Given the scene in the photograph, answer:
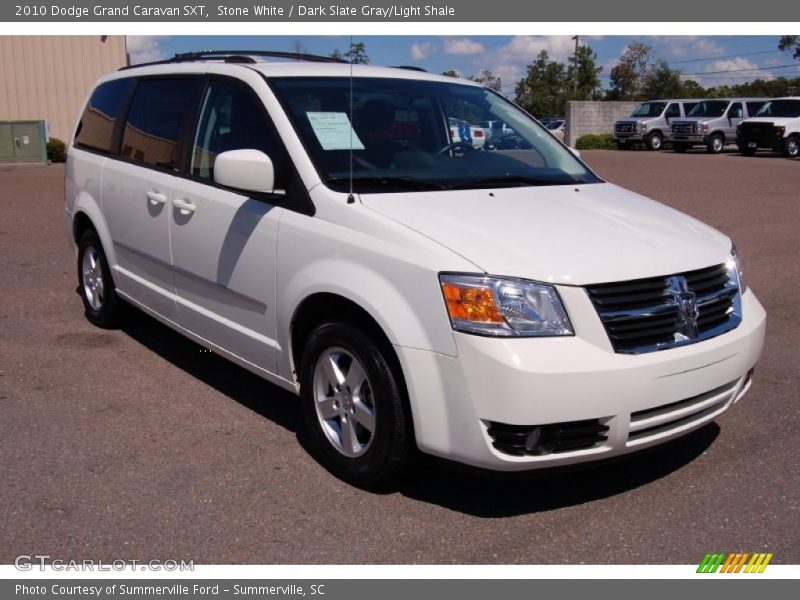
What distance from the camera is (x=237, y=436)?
462 cm

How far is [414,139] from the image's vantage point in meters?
4.70

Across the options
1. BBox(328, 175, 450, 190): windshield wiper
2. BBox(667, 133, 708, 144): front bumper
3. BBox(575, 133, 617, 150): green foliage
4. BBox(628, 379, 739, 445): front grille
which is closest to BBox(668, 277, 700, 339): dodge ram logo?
BBox(628, 379, 739, 445): front grille

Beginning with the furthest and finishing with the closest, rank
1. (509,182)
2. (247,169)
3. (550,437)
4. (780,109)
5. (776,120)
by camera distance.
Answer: (780,109) < (776,120) < (509,182) < (247,169) < (550,437)

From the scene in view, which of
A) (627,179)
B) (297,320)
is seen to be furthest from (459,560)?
(627,179)

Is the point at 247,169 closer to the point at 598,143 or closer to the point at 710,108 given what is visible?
the point at 710,108

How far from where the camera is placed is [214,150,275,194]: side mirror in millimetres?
4160

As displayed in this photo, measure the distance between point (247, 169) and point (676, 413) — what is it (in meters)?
2.26

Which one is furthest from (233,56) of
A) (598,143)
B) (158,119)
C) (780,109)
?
(598,143)

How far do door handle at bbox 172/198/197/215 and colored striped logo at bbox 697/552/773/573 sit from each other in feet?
10.4

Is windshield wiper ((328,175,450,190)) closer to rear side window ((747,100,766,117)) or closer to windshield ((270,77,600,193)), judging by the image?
windshield ((270,77,600,193))

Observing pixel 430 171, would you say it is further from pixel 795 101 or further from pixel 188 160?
pixel 795 101

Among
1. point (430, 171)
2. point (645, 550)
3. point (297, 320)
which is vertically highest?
point (430, 171)

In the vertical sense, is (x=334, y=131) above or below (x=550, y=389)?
above

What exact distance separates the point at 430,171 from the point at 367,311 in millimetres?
1082
